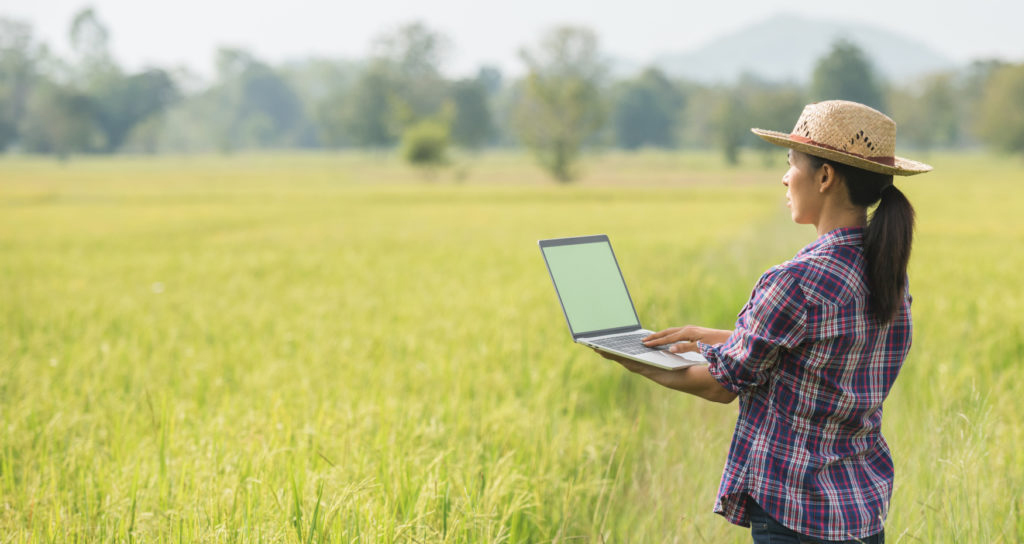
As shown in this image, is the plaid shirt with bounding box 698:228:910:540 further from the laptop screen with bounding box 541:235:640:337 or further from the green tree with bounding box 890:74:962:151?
the green tree with bounding box 890:74:962:151

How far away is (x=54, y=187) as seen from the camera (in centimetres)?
3628

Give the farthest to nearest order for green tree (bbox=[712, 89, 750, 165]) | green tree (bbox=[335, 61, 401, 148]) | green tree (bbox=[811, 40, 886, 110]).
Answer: green tree (bbox=[335, 61, 401, 148])
green tree (bbox=[811, 40, 886, 110])
green tree (bbox=[712, 89, 750, 165])

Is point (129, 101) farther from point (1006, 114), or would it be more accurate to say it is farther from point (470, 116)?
point (1006, 114)

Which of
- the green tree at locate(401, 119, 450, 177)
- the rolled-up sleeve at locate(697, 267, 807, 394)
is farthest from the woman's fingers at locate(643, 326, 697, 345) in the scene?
the green tree at locate(401, 119, 450, 177)

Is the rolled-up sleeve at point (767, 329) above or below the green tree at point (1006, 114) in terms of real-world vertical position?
below

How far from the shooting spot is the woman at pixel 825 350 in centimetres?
189

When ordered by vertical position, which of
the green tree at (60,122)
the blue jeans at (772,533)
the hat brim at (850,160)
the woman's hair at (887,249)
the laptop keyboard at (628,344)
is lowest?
the blue jeans at (772,533)

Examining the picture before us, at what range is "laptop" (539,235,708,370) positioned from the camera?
2.23 m

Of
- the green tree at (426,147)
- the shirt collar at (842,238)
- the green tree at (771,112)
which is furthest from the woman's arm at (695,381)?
the green tree at (771,112)

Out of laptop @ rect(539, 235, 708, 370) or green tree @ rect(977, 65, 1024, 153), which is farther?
green tree @ rect(977, 65, 1024, 153)

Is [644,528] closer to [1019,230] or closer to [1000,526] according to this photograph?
[1000,526]

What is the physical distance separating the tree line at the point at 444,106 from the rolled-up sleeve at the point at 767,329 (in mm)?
52471

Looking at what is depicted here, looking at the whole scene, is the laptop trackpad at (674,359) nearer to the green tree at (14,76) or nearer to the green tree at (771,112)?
the green tree at (771,112)

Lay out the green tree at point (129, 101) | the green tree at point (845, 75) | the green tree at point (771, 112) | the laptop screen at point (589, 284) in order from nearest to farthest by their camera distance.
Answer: the laptop screen at point (589, 284), the green tree at point (771, 112), the green tree at point (845, 75), the green tree at point (129, 101)
